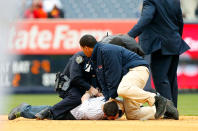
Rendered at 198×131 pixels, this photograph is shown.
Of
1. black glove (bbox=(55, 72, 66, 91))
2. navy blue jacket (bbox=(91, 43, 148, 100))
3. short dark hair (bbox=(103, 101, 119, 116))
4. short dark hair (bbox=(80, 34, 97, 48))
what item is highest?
short dark hair (bbox=(80, 34, 97, 48))

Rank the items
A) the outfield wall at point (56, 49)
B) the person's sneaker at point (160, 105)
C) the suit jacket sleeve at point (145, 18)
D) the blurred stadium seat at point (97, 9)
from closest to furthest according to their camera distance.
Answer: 1. the person's sneaker at point (160, 105)
2. the suit jacket sleeve at point (145, 18)
3. the outfield wall at point (56, 49)
4. the blurred stadium seat at point (97, 9)

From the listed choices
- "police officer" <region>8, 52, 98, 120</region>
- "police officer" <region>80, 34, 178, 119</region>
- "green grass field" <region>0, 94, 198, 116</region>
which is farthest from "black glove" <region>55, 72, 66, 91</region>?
"green grass field" <region>0, 94, 198, 116</region>

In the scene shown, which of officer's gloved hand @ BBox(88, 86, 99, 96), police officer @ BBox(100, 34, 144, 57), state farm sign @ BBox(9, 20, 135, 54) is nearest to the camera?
officer's gloved hand @ BBox(88, 86, 99, 96)

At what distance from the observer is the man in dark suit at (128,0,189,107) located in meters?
6.28

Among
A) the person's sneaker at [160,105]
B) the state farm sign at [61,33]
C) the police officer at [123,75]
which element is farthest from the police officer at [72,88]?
the state farm sign at [61,33]

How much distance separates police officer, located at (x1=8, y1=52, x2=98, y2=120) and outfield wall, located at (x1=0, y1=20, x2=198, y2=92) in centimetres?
692

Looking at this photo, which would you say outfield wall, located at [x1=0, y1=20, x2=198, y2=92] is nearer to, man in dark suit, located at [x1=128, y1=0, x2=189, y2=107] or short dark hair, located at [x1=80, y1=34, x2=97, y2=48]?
man in dark suit, located at [x1=128, y1=0, x2=189, y2=107]

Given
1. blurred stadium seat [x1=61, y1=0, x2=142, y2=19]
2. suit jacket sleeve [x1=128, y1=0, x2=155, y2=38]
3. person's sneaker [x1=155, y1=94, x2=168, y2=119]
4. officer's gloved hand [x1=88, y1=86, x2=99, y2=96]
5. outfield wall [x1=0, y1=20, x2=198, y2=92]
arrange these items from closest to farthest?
person's sneaker [x1=155, y1=94, x2=168, y2=119] → officer's gloved hand [x1=88, y1=86, x2=99, y2=96] → suit jacket sleeve [x1=128, y1=0, x2=155, y2=38] → outfield wall [x1=0, y1=20, x2=198, y2=92] → blurred stadium seat [x1=61, y1=0, x2=142, y2=19]

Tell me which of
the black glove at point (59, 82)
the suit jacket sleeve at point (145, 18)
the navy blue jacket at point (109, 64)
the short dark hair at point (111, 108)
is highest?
the suit jacket sleeve at point (145, 18)

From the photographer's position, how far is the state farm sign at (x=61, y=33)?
12.8 m

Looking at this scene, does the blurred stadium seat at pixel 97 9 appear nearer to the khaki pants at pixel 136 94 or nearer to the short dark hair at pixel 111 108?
the khaki pants at pixel 136 94

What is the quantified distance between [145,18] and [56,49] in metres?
6.98

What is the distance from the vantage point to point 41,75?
12.7 m

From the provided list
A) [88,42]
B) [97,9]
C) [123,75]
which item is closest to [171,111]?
[123,75]
